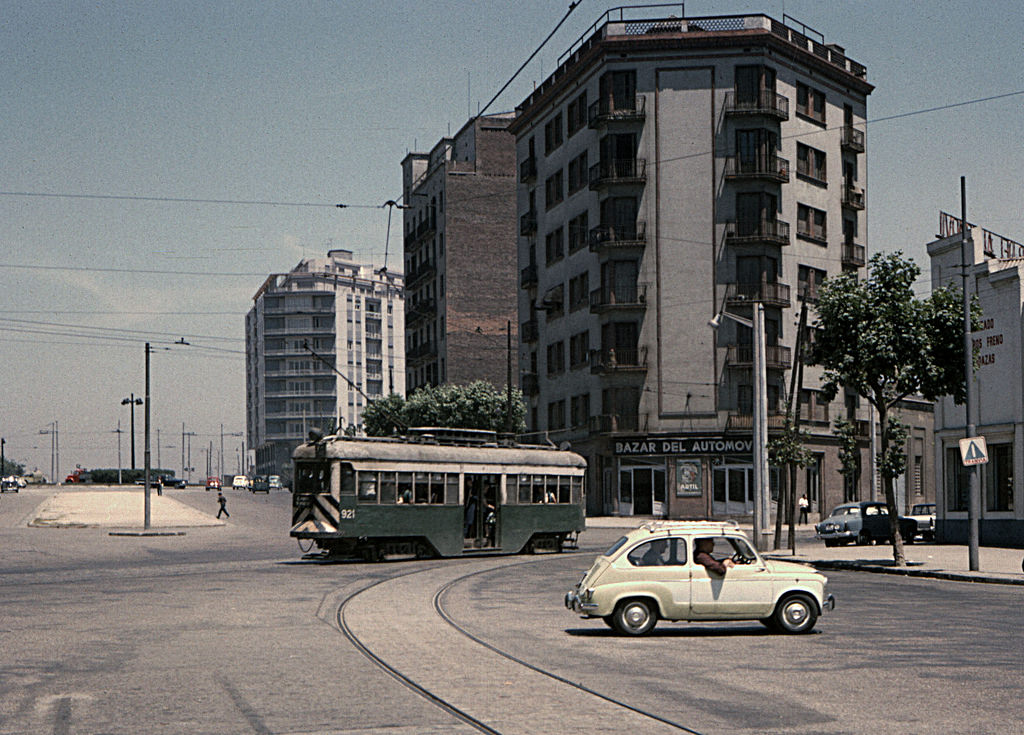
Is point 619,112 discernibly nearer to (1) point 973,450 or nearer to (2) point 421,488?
(2) point 421,488

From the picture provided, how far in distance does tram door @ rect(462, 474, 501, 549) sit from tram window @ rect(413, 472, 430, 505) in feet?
4.55

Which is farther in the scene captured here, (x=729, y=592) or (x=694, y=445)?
(x=694, y=445)

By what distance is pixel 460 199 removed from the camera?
297 feet

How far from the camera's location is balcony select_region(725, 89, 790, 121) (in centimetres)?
6394

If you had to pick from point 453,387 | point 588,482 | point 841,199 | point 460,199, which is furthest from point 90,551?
point 460,199

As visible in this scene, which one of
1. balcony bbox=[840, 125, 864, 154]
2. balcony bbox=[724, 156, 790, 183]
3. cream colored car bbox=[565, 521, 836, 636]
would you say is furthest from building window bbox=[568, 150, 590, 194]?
cream colored car bbox=[565, 521, 836, 636]

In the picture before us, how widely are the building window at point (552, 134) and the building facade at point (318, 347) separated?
303 feet

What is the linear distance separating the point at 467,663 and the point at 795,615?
16.7 feet

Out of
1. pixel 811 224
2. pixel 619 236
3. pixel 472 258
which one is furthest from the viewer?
pixel 472 258

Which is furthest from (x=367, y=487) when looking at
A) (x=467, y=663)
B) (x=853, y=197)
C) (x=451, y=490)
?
(x=853, y=197)

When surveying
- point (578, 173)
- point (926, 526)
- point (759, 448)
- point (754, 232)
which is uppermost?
point (578, 173)

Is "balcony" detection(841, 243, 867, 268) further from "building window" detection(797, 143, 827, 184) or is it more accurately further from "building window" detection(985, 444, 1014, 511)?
"building window" detection(985, 444, 1014, 511)

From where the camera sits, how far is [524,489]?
34.6 m

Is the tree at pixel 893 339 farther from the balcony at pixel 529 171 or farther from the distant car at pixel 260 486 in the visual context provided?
the distant car at pixel 260 486
